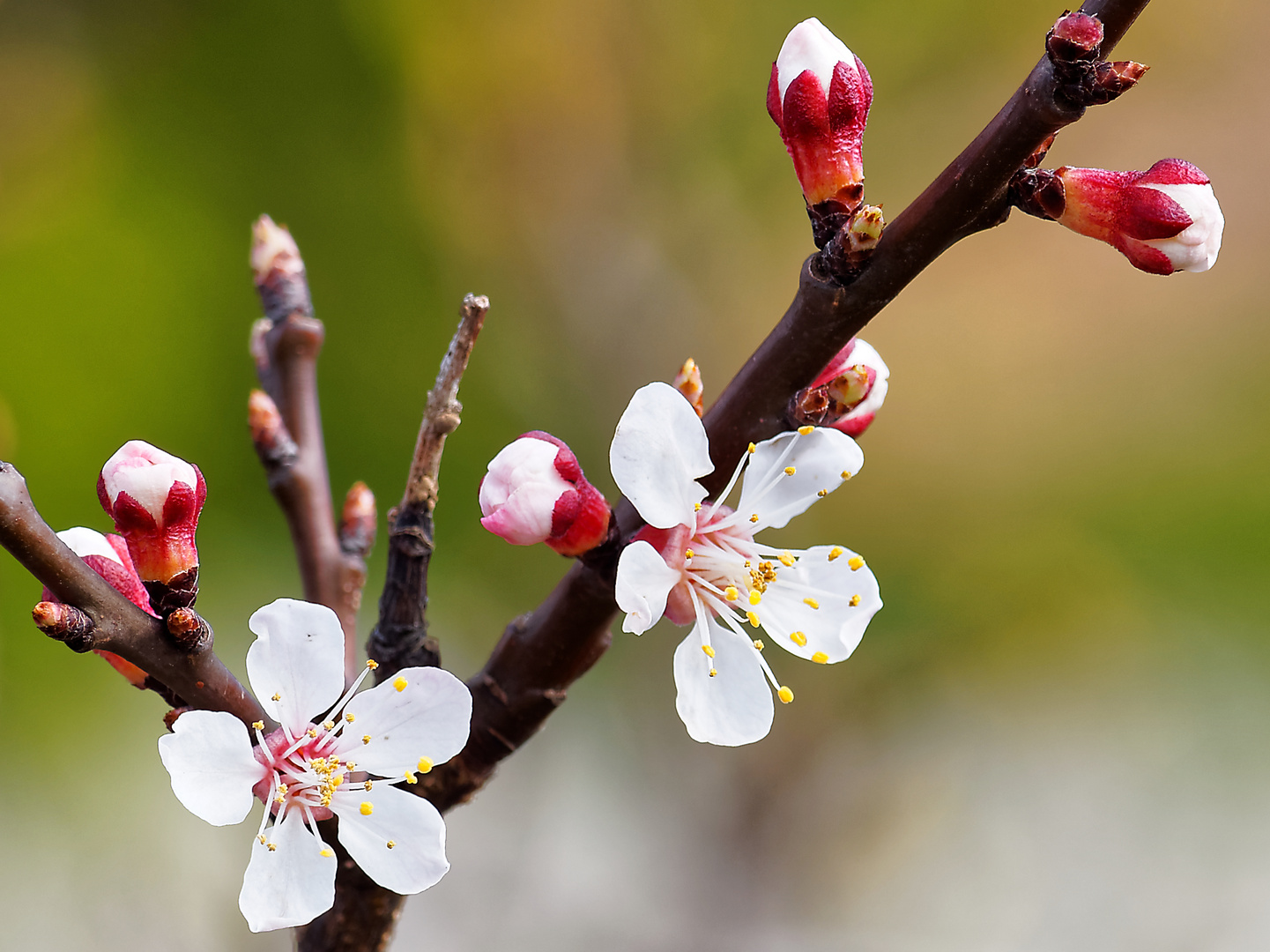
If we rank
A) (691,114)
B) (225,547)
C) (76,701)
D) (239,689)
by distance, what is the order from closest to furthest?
(239,689)
(76,701)
(225,547)
(691,114)

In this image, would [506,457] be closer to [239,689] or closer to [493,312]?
[239,689]

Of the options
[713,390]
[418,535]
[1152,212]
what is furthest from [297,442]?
[713,390]

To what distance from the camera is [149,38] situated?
1.55 metres

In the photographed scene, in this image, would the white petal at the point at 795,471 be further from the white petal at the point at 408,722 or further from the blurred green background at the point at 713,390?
the blurred green background at the point at 713,390

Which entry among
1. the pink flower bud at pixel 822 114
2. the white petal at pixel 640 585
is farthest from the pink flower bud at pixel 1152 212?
the white petal at pixel 640 585

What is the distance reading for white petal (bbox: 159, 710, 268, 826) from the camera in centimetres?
30

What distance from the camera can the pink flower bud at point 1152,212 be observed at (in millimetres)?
311

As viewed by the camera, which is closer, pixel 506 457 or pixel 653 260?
pixel 506 457

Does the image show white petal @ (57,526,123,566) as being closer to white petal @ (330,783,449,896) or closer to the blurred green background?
white petal @ (330,783,449,896)

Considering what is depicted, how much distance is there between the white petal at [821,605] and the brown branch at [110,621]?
20cm

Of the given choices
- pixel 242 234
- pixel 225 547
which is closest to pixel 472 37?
pixel 242 234

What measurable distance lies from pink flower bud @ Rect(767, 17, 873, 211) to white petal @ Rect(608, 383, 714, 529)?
9 centimetres

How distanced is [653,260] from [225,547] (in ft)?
2.90

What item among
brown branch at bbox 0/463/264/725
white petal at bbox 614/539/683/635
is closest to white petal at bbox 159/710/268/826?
brown branch at bbox 0/463/264/725
